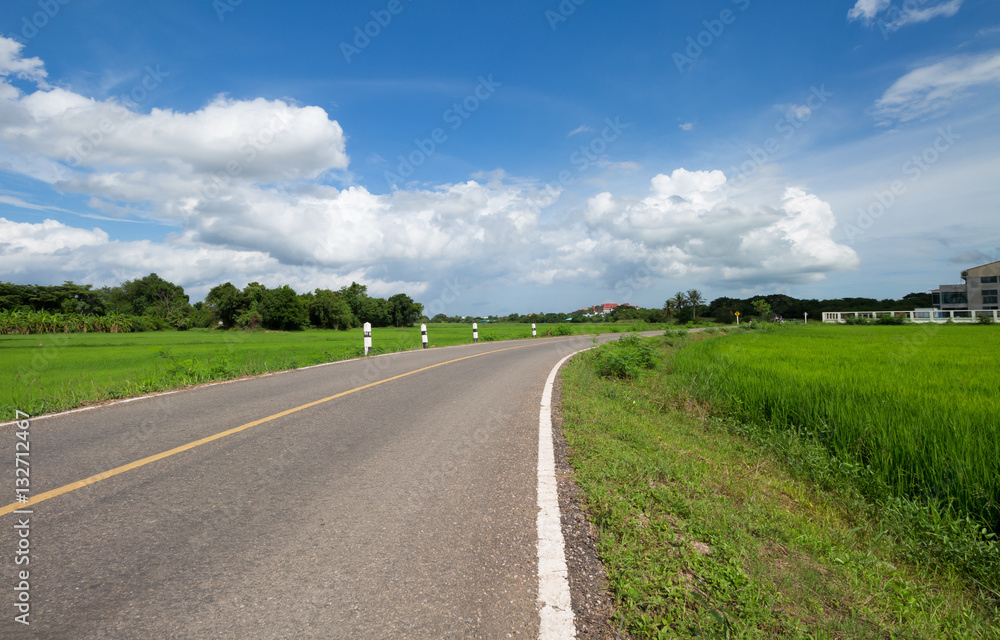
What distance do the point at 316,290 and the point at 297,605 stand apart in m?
75.1

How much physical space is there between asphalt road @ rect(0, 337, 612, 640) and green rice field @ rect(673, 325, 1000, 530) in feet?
11.9

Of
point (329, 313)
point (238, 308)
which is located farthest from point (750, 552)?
point (238, 308)

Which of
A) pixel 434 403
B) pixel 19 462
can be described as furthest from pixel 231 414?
pixel 434 403

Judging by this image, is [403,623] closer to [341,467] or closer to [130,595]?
[130,595]

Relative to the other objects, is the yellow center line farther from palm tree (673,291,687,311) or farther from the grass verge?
palm tree (673,291,687,311)

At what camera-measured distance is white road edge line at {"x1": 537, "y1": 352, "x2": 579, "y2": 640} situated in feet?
6.52

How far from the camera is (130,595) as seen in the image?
2176mm

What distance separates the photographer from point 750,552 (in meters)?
2.80

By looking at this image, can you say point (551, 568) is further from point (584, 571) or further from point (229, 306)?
point (229, 306)

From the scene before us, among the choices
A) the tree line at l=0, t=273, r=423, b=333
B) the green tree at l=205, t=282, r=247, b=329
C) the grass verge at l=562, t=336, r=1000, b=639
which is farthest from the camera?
the green tree at l=205, t=282, r=247, b=329

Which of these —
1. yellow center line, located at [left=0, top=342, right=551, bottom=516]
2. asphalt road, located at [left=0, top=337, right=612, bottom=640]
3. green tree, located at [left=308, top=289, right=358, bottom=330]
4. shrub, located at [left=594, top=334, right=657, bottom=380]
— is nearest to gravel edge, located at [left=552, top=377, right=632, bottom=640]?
asphalt road, located at [left=0, top=337, right=612, bottom=640]

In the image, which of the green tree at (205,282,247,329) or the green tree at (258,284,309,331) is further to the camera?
the green tree at (205,282,247,329)

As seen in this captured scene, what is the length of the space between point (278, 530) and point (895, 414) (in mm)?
6302

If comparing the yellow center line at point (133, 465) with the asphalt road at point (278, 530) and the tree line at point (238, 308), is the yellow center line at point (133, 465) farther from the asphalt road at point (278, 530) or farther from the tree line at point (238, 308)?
the tree line at point (238, 308)
